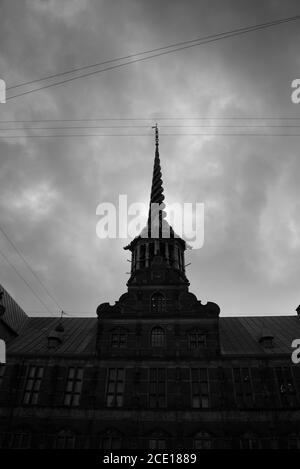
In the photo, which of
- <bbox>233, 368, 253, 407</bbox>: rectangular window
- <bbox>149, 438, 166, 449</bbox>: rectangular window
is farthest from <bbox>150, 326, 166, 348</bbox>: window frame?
<bbox>149, 438, 166, 449</bbox>: rectangular window

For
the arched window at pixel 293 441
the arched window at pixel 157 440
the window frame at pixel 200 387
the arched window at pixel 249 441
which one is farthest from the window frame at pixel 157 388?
the arched window at pixel 293 441

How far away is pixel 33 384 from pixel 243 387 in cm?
1581

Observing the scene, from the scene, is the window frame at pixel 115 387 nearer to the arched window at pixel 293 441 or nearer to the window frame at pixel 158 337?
the window frame at pixel 158 337

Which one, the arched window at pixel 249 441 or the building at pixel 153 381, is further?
the building at pixel 153 381

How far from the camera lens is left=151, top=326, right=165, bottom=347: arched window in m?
29.8

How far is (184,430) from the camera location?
25.7m

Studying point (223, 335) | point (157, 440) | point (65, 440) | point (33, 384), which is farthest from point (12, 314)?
point (223, 335)

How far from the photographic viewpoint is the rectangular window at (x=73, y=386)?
91.1 ft

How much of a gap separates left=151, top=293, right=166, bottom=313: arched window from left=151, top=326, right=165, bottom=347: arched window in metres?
1.60

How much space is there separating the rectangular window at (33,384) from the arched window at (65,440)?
Answer: 3.23 m
